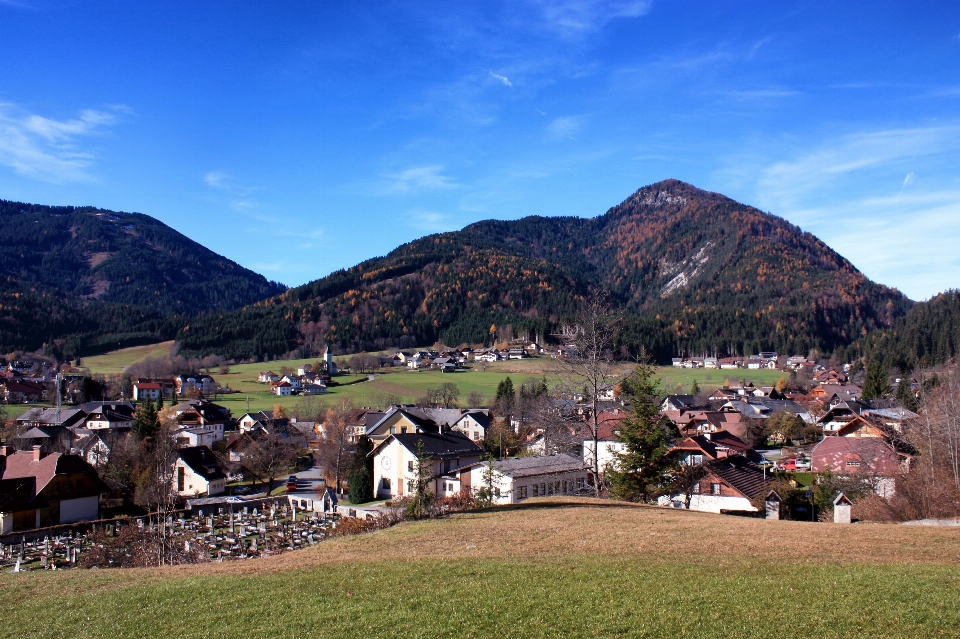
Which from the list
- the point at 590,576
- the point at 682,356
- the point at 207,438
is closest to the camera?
the point at 590,576

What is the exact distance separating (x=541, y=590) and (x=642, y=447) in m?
14.5

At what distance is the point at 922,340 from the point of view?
108m

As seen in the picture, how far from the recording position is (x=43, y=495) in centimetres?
3453

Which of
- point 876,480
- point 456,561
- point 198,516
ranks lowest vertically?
point 198,516

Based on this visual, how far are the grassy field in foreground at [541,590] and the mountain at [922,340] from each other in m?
100

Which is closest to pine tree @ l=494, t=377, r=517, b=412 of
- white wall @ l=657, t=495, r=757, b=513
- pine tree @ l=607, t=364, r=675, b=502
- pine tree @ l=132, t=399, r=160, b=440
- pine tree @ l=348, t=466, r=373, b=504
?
pine tree @ l=348, t=466, r=373, b=504

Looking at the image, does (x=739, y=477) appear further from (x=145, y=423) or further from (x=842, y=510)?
(x=145, y=423)

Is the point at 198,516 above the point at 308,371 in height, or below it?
below

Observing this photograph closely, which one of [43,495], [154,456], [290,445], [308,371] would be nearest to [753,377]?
[308,371]

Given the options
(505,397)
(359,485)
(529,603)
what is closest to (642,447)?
(529,603)

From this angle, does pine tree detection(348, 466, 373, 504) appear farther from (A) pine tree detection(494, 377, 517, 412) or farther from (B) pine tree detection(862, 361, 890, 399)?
(B) pine tree detection(862, 361, 890, 399)

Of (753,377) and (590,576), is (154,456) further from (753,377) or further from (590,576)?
(753,377)

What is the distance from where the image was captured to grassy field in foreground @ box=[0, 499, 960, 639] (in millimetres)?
8789

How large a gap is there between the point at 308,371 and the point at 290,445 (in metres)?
58.3
